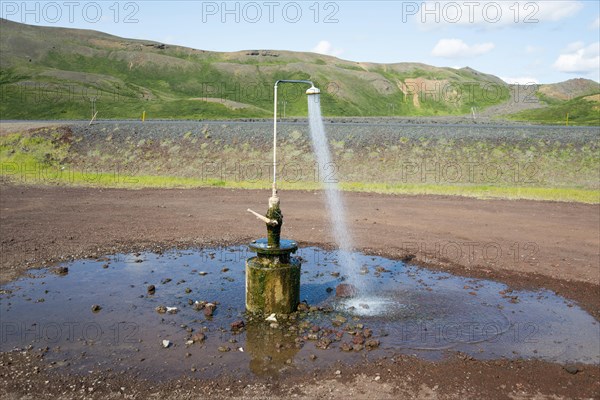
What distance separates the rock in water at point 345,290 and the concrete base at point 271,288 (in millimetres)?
2008

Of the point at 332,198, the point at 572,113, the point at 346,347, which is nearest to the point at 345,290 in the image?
the point at 346,347

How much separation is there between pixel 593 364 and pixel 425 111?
569 ft

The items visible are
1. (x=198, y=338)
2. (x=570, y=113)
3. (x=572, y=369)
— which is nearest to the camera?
(x=572, y=369)

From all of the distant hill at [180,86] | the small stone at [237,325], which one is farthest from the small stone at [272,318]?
the distant hill at [180,86]

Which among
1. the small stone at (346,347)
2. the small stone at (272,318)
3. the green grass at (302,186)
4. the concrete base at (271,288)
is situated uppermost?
the green grass at (302,186)

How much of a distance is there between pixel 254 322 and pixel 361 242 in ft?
29.1

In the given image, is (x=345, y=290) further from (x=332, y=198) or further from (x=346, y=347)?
(x=332, y=198)

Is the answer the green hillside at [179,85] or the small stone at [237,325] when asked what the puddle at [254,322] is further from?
the green hillside at [179,85]

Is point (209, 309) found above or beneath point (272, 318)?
above

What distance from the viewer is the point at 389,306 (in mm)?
13516

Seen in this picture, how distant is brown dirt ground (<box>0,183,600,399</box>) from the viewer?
929 centimetres

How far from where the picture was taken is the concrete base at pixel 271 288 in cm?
1255

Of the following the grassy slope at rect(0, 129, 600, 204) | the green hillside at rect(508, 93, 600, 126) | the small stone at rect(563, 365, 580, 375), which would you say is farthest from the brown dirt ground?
the green hillside at rect(508, 93, 600, 126)

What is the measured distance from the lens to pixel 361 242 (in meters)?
20.3
